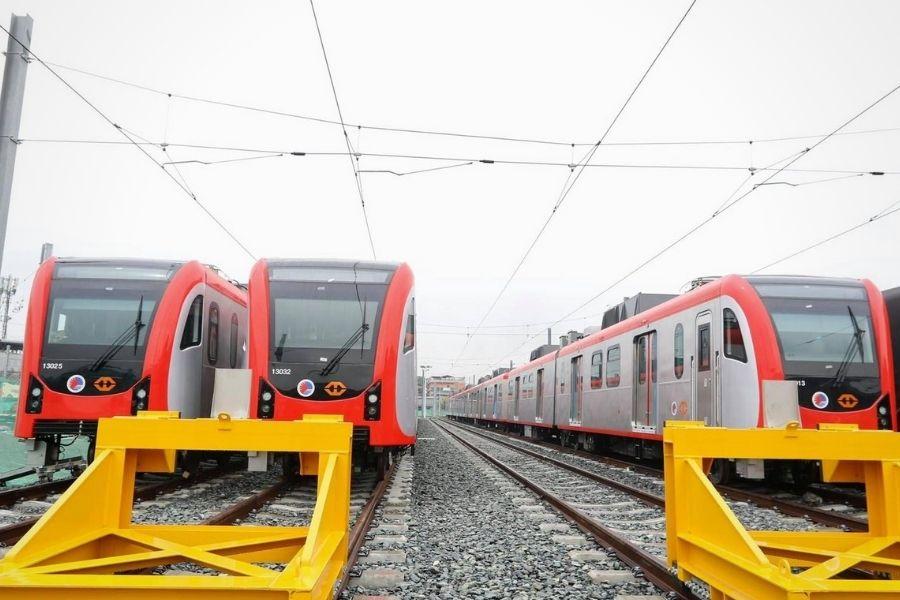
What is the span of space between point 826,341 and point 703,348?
1.64m

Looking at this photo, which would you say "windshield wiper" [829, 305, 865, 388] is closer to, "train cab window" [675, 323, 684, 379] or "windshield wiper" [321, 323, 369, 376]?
"train cab window" [675, 323, 684, 379]

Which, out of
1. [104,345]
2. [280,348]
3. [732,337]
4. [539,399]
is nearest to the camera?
[280,348]

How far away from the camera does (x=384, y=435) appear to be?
784 centimetres

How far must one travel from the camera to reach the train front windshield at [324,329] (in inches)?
313

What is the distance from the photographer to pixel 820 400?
865cm

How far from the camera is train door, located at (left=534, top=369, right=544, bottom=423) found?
922 inches

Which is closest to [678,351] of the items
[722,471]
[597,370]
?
[722,471]

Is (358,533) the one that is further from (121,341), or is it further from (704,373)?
(704,373)

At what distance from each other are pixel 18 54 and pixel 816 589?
10.1 m

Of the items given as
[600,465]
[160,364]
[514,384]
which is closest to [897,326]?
[600,465]

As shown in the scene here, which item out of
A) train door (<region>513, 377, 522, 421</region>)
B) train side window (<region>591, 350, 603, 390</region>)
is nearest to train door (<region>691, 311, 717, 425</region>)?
train side window (<region>591, 350, 603, 390</region>)

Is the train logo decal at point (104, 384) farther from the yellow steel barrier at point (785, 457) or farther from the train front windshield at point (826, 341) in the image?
the train front windshield at point (826, 341)

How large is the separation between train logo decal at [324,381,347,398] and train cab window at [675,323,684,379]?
18.4 ft

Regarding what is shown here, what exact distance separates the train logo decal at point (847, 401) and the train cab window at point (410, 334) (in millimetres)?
5302
